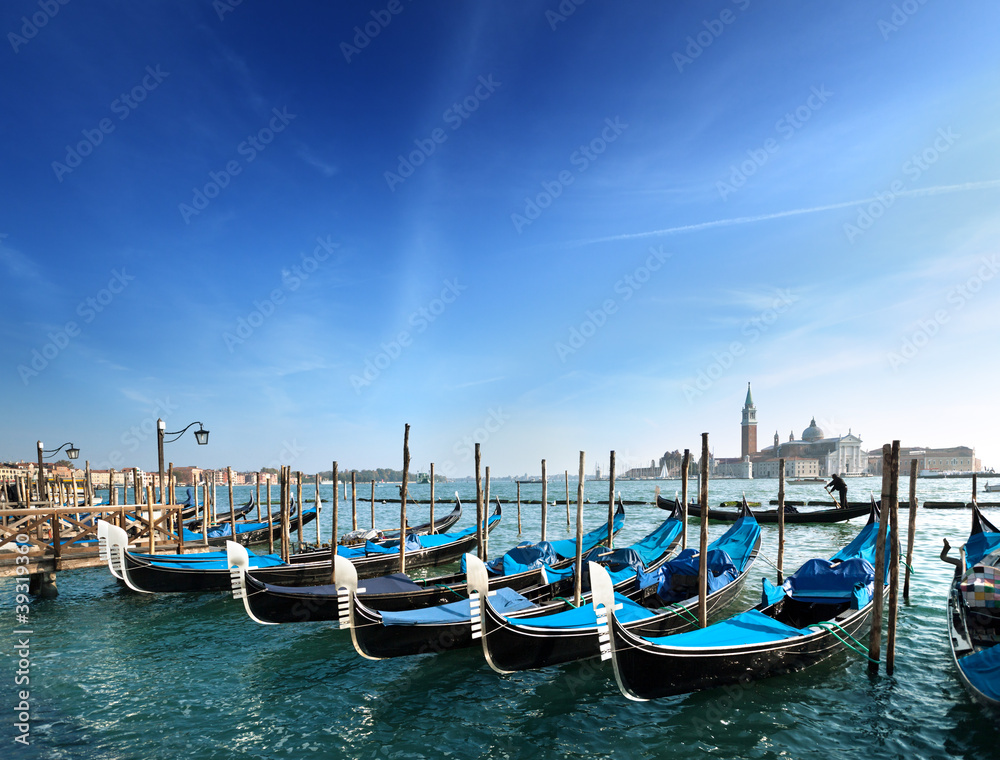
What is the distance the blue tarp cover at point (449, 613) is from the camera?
A: 247 inches

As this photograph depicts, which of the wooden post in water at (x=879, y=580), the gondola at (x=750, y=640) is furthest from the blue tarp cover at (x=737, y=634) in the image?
the wooden post in water at (x=879, y=580)

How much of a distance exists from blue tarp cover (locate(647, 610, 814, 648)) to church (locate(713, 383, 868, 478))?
109901 mm

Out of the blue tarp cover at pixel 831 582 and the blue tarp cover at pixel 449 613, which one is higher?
the blue tarp cover at pixel 831 582

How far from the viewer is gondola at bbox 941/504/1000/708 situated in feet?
14.8

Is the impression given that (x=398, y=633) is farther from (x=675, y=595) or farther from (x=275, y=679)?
(x=675, y=595)

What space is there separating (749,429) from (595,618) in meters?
134

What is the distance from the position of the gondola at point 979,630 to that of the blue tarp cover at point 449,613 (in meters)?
4.14

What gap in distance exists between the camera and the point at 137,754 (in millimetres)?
4527

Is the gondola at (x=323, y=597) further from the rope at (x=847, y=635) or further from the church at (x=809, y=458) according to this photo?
the church at (x=809, y=458)

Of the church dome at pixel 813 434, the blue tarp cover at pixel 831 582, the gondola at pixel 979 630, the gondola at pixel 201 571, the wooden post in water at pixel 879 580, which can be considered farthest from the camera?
the church dome at pixel 813 434

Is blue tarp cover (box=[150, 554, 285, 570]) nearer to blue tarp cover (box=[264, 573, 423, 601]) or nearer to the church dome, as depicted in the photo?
blue tarp cover (box=[264, 573, 423, 601])

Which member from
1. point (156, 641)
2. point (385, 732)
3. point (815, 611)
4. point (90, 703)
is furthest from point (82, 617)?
point (815, 611)

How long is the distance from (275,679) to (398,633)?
1.38 meters

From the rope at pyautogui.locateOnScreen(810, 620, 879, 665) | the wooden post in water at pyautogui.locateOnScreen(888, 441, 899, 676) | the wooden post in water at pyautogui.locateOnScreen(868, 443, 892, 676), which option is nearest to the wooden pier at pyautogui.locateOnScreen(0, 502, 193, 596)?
the rope at pyautogui.locateOnScreen(810, 620, 879, 665)
